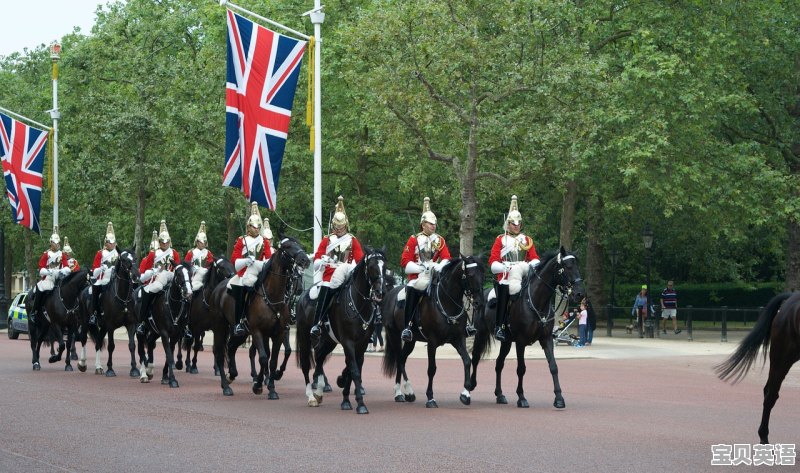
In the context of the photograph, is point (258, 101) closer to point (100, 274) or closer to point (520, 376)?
point (100, 274)

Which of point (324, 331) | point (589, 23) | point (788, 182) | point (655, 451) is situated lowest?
point (655, 451)

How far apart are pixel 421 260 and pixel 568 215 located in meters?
22.6

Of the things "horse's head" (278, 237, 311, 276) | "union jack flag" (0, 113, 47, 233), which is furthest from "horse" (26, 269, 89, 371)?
"union jack flag" (0, 113, 47, 233)

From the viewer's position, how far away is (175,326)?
21359 mm

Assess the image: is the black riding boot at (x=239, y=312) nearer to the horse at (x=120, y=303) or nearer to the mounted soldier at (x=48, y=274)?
the horse at (x=120, y=303)

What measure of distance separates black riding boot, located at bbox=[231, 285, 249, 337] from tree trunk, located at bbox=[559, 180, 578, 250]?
21.2m

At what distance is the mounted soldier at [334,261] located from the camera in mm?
16703

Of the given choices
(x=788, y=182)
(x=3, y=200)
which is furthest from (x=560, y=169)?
(x=3, y=200)

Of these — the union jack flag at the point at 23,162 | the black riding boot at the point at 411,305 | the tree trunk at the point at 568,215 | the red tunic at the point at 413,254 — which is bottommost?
the black riding boot at the point at 411,305

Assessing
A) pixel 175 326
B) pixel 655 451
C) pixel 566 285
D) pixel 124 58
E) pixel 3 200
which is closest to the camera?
pixel 655 451

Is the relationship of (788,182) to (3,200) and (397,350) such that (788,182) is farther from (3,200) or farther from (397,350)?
(3,200)

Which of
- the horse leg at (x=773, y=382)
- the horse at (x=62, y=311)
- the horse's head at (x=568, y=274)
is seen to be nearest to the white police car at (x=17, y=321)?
the horse at (x=62, y=311)

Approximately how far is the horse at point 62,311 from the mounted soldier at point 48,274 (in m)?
0.16

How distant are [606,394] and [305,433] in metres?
7.17
